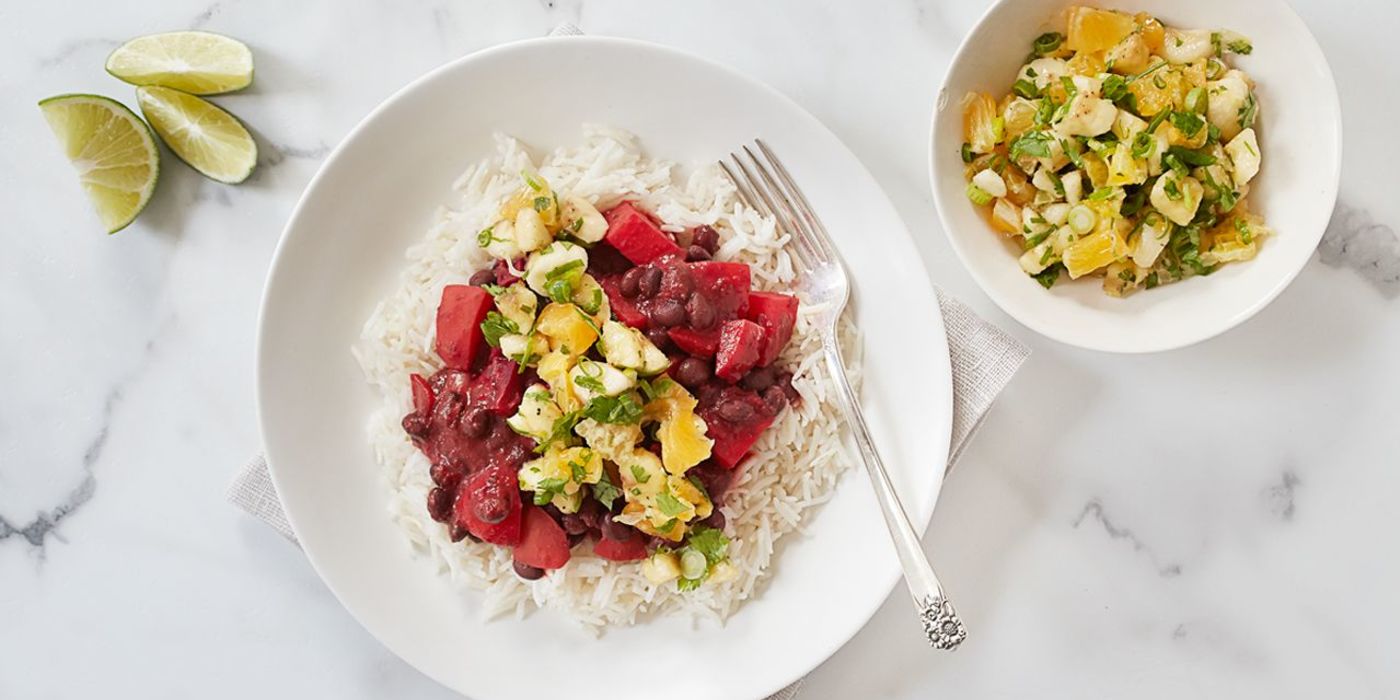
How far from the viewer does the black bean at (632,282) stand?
263cm

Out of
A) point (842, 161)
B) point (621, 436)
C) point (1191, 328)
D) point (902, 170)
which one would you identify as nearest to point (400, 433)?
point (621, 436)

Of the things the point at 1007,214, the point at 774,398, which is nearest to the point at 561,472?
the point at 774,398

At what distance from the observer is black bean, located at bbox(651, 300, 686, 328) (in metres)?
2.56

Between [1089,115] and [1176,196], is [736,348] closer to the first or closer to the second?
[1089,115]

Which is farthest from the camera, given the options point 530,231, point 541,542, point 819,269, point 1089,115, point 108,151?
point 108,151

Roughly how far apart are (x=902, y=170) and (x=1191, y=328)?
0.88m

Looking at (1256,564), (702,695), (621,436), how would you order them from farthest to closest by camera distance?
1. (1256,564)
2. (702,695)
3. (621,436)

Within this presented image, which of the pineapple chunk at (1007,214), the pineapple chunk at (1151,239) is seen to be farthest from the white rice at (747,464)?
the pineapple chunk at (1151,239)

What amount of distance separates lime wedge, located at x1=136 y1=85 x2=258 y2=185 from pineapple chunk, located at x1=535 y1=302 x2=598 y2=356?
1.09m

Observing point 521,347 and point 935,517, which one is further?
point 935,517

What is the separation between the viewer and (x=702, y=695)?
9.21 feet

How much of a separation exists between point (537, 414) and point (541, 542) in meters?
0.38

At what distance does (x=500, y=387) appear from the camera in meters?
2.64

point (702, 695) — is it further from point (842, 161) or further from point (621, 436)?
point (842, 161)
